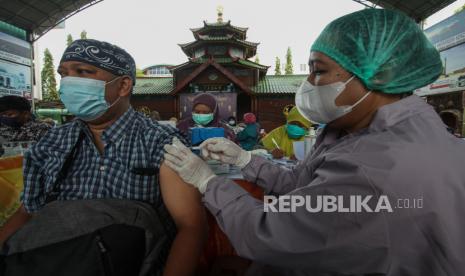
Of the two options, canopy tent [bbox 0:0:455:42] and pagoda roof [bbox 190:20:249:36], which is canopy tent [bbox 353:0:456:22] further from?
pagoda roof [bbox 190:20:249:36]

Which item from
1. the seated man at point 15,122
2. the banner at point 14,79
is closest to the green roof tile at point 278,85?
the banner at point 14,79

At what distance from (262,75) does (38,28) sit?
14.8 meters

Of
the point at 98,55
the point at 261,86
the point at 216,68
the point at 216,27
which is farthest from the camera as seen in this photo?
the point at 216,27

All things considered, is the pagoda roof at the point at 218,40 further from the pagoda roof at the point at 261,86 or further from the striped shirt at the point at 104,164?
the striped shirt at the point at 104,164

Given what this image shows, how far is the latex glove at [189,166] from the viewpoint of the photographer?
1119 millimetres

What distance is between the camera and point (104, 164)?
136cm

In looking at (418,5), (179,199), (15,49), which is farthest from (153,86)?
(179,199)

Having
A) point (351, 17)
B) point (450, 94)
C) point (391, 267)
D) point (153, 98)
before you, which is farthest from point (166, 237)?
point (153, 98)

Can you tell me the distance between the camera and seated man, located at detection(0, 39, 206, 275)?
1.25 metres

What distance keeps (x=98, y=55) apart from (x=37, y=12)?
18287 mm

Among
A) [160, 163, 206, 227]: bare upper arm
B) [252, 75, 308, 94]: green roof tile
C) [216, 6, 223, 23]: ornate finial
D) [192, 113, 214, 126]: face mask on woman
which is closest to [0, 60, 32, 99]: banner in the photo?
[252, 75, 308, 94]: green roof tile

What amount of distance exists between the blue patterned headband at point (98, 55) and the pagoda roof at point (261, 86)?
691 inches

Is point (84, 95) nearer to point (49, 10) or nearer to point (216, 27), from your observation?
point (49, 10)

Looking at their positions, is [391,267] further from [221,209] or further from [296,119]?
[296,119]
